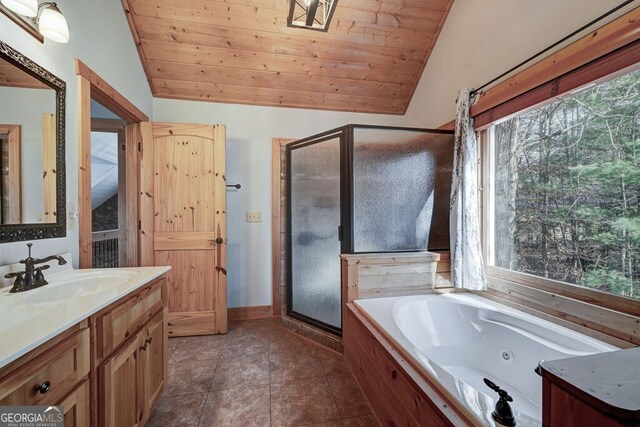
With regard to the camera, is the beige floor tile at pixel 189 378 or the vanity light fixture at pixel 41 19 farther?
the beige floor tile at pixel 189 378

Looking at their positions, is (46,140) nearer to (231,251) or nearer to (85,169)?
(85,169)

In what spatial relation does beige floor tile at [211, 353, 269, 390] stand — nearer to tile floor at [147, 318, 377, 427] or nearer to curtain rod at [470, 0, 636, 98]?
tile floor at [147, 318, 377, 427]

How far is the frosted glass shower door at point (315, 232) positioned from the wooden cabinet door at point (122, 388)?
1.35m

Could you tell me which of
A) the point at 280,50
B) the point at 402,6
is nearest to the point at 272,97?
the point at 280,50

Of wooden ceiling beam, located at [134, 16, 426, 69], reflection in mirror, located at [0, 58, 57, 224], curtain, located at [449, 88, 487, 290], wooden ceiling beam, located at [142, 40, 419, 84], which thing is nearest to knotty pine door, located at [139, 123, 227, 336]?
wooden ceiling beam, located at [142, 40, 419, 84]

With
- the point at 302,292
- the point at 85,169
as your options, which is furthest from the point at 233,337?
the point at 85,169

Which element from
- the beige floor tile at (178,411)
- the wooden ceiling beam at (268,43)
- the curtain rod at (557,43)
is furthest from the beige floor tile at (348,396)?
the wooden ceiling beam at (268,43)

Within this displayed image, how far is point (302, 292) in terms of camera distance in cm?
243

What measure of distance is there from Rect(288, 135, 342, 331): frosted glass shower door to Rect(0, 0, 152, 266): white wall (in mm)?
1520

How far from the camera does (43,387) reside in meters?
0.71

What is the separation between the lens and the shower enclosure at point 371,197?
6.61ft

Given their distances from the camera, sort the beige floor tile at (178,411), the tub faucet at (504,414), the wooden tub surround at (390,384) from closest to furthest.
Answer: the tub faucet at (504,414) → the wooden tub surround at (390,384) → the beige floor tile at (178,411)

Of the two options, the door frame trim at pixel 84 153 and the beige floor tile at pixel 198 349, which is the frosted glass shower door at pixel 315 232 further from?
the door frame trim at pixel 84 153

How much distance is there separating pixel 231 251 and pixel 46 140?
67.2 inches
